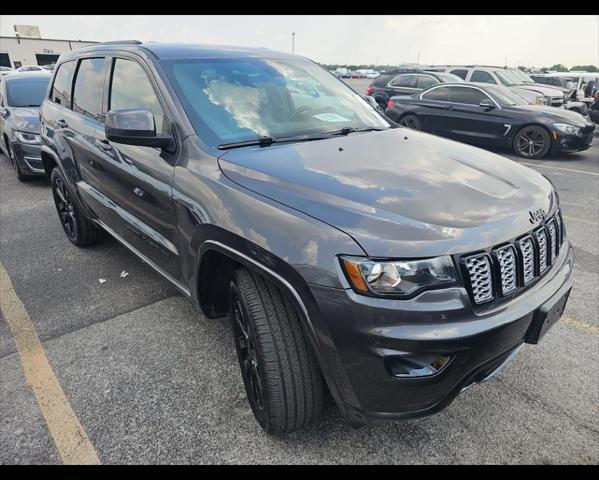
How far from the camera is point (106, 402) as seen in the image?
7.89ft

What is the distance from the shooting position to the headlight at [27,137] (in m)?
6.52

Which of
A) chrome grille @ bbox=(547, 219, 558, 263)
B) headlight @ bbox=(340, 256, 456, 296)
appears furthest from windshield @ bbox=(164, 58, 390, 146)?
chrome grille @ bbox=(547, 219, 558, 263)

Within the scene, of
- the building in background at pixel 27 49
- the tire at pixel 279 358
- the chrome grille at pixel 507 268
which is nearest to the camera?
the chrome grille at pixel 507 268

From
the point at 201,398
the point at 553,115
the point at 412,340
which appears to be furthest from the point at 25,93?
the point at 553,115

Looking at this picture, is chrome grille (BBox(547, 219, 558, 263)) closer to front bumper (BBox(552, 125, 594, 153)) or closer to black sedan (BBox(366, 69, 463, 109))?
front bumper (BBox(552, 125, 594, 153))

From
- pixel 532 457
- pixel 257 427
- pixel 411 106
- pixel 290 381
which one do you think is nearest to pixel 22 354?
pixel 257 427

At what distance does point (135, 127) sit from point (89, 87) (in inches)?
65.0

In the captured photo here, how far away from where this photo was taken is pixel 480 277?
65.3 inches

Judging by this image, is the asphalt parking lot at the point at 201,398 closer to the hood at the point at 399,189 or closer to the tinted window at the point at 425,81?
the hood at the point at 399,189

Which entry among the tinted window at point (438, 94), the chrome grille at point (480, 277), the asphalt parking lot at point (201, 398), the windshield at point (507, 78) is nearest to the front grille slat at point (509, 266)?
the chrome grille at point (480, 277)

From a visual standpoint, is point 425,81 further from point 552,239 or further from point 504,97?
point 552,239

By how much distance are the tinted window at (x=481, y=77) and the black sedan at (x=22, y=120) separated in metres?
11.5

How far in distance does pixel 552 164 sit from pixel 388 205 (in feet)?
26.7

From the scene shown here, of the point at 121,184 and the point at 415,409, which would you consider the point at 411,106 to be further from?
the point at 415,409
